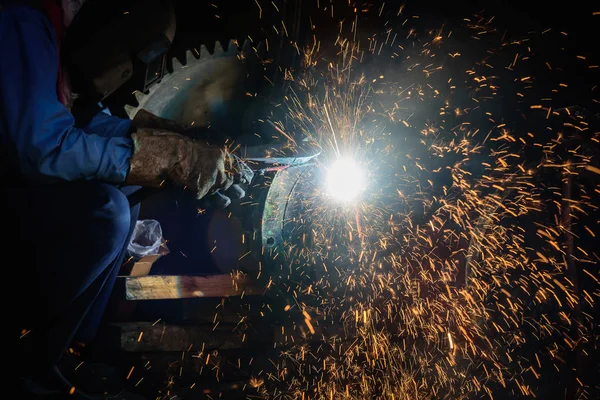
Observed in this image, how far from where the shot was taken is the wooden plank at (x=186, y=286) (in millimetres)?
2436

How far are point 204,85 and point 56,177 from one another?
1.48 metres

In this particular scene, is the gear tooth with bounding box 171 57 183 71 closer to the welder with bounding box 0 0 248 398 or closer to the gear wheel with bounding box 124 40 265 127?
the gear wheel with bounding box 124 40 265 127

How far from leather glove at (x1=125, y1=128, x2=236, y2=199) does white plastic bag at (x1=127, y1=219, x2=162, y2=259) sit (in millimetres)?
858

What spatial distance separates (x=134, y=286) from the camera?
243 cm

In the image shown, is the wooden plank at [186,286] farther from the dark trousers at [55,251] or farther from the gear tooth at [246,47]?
the gear tooth at [246,47]

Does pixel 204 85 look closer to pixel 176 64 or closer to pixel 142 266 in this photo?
pixel 176 64

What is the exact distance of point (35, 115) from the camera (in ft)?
5.40

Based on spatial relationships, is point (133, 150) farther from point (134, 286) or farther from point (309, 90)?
point (309, 90)

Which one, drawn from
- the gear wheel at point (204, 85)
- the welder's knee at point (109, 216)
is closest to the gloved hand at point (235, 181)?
the welder's knee at point (109, 216)

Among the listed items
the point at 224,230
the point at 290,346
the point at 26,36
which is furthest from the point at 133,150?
the point at 290,346

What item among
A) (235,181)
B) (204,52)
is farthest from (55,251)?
(204,52)

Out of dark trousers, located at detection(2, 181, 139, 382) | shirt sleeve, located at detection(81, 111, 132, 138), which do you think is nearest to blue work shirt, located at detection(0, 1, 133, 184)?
dark trousers, located at detection(2, 181, 139, 382)

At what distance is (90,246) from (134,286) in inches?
24.0

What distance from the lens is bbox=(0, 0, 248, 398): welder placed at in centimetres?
167
